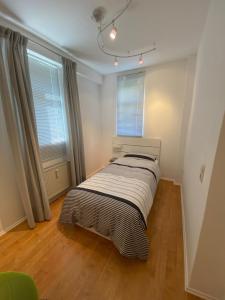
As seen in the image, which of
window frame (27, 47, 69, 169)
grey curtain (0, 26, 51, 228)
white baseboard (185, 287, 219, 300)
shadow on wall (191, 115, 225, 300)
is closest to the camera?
shadow on wall (191, 115, 225, 300)

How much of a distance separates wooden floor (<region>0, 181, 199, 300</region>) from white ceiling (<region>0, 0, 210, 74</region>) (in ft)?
8.48

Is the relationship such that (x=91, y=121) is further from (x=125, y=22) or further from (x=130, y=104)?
(x=125, y=22)

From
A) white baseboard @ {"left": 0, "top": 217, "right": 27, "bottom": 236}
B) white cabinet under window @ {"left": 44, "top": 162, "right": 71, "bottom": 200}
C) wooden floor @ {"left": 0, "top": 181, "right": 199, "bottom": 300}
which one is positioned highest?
white cabinet under window @ {"left": 44, "top": 162, "right": 71, "bottom": 200}

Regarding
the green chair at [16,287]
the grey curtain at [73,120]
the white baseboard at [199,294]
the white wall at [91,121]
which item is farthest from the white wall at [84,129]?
the white baseboard at [199,294]

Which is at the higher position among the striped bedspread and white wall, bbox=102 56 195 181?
white wall, bbox=102 56 195 181

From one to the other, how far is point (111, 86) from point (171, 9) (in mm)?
2197

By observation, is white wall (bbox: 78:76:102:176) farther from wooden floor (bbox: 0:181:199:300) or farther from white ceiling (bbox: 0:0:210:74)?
wooden floor (bbox: 0:181:199:300)

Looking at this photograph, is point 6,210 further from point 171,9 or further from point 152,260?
point 171,9

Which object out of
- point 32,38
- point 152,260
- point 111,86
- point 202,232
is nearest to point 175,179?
point 152,260

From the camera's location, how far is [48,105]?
7.67ft

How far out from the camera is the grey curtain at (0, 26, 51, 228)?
1585mm

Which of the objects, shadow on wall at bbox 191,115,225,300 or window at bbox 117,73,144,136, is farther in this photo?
window at bbox 117,73,144,136

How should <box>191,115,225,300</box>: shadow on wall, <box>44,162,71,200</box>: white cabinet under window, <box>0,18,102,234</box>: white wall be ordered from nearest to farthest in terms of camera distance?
<box>191,115,225,300</box>: shadow on wall → <box>0,18,102,234</box>: white wall → <box>44,162,71,200</box>: white cabinet under window

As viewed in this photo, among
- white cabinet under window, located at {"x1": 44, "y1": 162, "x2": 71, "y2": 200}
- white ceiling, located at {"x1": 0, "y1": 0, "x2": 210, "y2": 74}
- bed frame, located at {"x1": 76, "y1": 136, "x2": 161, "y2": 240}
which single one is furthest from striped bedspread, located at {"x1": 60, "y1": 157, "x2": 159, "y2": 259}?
white ceiling, located at {"x1": 0, "y1": 0, "x2": 210, "y2": 74}
